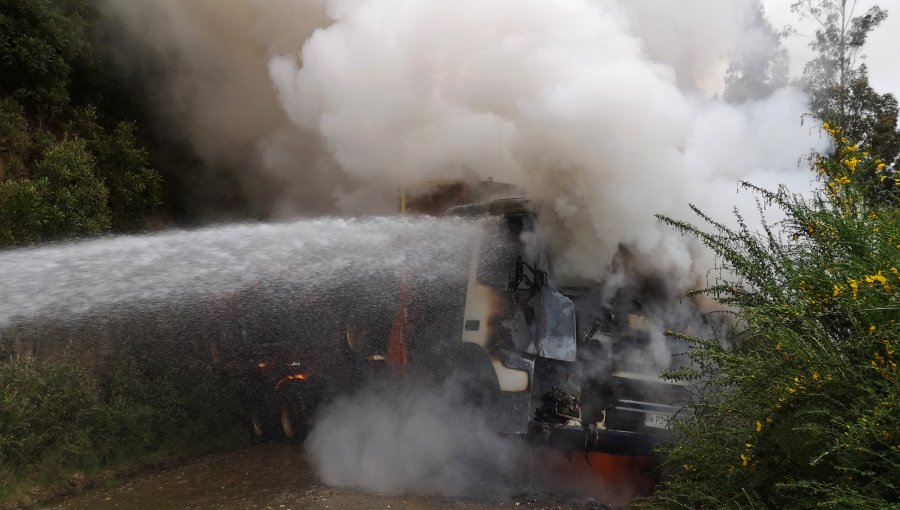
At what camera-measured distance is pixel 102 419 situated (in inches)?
268


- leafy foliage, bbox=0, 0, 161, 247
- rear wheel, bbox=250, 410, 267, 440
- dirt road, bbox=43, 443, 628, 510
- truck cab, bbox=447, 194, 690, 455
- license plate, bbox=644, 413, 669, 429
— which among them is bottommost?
dirt road, bbox=43, 443, 628, 510

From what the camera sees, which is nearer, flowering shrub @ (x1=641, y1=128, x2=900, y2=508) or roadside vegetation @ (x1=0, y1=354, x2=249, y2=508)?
flowering shrub @ (x1=641, y1=128, x2=900, y2=508)

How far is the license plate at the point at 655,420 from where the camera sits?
233 inches

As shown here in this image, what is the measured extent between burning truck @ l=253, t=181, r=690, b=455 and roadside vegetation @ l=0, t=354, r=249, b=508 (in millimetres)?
2606

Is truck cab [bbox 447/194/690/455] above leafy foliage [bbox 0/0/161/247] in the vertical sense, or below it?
below

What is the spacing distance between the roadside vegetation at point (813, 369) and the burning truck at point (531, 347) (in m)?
1.22

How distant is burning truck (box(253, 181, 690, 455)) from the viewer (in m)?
5.87

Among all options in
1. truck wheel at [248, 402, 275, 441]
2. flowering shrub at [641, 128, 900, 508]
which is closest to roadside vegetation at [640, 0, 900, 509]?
flowering shrub at [641, 128, 900, 508]

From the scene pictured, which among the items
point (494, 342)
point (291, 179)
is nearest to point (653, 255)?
point (494, 342)

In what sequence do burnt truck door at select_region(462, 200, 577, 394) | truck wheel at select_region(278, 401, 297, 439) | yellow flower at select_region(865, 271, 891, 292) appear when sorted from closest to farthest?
yellow flower at select_region(865, 271, 891, 292) < burnt truck door at select_region(462, 200, 577, 394) < truck wheel at select_region(278, 401, 297, 439)

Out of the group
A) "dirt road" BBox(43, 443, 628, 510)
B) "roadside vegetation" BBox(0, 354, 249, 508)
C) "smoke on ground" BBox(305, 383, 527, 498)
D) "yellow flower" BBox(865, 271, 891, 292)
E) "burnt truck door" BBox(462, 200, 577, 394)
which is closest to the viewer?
"yellow flower" BBox(865, 271, 891, 292)

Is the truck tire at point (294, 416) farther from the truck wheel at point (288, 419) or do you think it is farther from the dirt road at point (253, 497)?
the dirt road at point (253, 497)

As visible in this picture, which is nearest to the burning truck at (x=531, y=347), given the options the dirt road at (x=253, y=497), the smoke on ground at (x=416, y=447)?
the smoke on ground at (x=416, y=447)

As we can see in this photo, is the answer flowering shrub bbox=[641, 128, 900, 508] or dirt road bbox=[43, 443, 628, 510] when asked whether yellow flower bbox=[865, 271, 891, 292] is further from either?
dirt road bbox=[43, 443, 628, 510]
